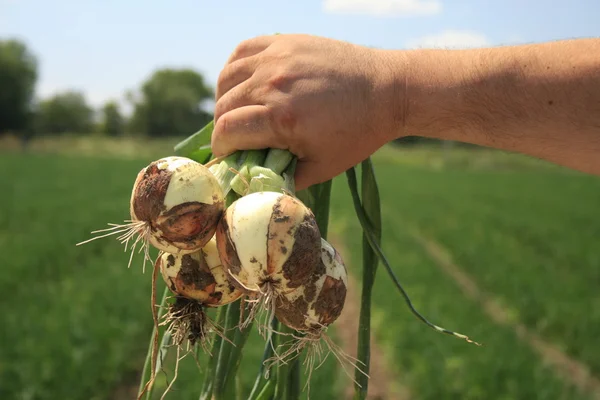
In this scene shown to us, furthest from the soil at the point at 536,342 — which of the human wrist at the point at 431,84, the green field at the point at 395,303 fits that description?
the human wrist at the point at 431,84

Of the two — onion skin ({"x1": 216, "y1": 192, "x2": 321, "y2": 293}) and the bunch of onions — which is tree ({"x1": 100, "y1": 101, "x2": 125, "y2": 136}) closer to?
the bunch of onions

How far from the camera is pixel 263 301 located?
0.95 metres

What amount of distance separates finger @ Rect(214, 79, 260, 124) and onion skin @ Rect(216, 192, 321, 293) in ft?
1.06

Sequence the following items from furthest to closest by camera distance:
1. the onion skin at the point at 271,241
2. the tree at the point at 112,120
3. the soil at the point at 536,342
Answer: the tree at the point at 112,120, the soil at the point at 536,342, the onion skin at the point at 271,241

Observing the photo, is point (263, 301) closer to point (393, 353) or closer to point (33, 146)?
point (393, 353)

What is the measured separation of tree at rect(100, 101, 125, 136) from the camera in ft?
190

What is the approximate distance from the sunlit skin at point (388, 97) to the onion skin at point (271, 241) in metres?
0.25

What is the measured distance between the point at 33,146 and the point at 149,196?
39784mm

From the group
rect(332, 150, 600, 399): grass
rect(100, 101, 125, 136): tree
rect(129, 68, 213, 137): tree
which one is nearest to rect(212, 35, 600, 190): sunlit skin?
rect(332, 150, 600, 399): grass

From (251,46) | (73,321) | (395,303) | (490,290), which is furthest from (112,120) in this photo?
(251,46)

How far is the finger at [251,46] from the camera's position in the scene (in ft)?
4.13

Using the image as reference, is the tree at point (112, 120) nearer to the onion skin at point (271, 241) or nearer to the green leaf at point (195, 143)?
the green leaf at point (195, 143)

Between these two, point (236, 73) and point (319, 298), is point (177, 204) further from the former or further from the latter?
point (236, 73)

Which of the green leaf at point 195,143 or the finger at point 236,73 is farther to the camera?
the green leaf at point 195,143
